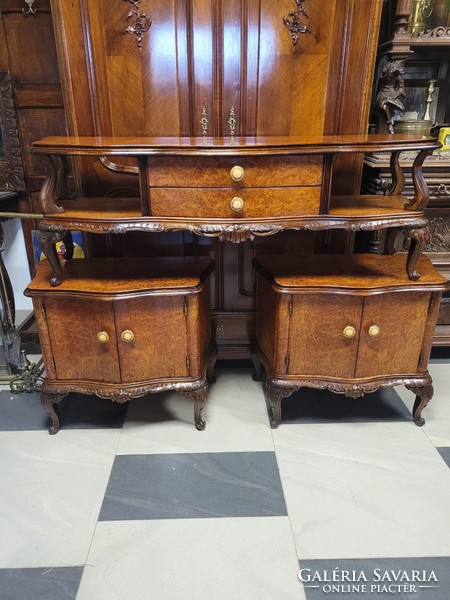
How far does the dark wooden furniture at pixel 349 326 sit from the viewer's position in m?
1.54

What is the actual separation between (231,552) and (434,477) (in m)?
0.73

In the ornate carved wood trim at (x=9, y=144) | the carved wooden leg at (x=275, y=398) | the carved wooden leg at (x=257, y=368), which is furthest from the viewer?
the ornate carved wood trim at (x=9, y=144)

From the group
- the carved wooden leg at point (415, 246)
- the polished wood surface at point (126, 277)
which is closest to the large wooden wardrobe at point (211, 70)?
the polished wood surface at point (126, 277)

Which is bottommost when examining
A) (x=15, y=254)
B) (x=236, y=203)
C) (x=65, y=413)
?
(x=65, y=413)

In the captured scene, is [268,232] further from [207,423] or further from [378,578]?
[378,578]

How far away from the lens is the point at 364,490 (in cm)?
144

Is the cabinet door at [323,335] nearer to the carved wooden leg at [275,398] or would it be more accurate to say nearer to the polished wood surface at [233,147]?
the carved wooden leg at [275,398]

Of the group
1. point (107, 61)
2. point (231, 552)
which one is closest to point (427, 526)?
point (231, 552)

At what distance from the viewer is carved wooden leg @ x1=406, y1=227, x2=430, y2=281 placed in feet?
4.91

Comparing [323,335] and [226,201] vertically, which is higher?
[226,201]

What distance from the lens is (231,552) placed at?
1.24m

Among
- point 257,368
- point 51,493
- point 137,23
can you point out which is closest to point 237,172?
point 137,23

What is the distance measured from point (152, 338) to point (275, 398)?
512 mm

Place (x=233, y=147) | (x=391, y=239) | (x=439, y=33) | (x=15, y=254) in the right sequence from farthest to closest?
(x=15, y=254)
(x=391, y=239)
(x=439, y=33)
(x=233, y=147)
